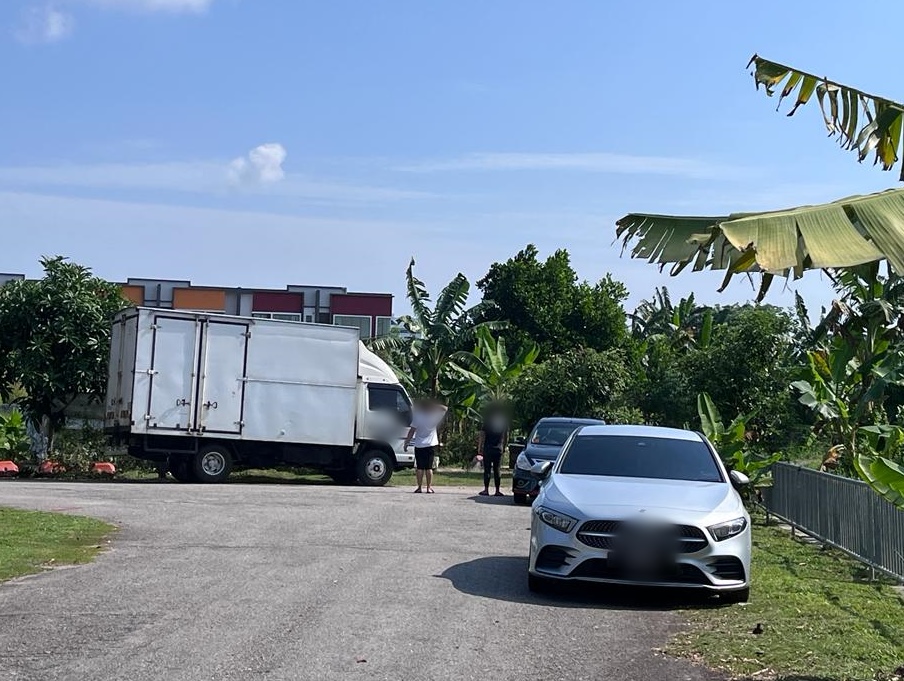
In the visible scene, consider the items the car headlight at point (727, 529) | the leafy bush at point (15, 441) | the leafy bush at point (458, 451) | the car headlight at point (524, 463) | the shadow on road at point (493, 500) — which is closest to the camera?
the car headlight at point (727, 529)

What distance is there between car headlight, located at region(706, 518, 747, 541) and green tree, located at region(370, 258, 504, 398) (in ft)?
84.2

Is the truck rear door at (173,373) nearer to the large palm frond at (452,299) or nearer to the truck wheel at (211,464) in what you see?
the truck wheel at (211,464)

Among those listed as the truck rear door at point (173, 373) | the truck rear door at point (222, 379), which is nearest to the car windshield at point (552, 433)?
the truck rear door at point (222, 379)

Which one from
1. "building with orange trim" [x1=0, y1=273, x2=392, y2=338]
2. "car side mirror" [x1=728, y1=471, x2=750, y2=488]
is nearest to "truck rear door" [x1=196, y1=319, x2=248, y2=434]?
"car side mirror" [x1=728, y1=471, x2=750, y2=488]

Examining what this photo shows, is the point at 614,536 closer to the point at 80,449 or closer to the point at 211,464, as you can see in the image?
the point at 211,464

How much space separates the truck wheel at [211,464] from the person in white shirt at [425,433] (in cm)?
399

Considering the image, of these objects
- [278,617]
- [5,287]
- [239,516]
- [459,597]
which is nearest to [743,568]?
[459,597]

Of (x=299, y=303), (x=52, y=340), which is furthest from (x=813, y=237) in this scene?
(x=299, y=303)

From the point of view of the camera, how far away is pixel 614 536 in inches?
375

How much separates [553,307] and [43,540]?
36371 mm

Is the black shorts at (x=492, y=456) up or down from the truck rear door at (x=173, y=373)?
down

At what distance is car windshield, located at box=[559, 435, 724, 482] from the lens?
10.9 metres

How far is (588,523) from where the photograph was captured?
378 inches

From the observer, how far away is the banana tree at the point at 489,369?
33.9 metres
